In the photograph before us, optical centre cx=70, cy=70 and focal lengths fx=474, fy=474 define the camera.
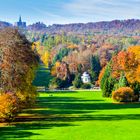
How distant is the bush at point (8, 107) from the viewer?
175 feet

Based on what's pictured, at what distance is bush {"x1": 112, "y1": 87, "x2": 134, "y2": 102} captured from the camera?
90500mm

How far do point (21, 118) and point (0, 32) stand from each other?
41.5 ft

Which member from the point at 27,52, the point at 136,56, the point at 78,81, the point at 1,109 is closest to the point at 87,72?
the point at 78,81

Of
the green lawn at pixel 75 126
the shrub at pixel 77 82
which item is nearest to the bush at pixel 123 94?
the green lawn at pixel 75 126

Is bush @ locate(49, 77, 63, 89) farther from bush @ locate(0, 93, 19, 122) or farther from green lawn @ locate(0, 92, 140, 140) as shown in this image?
bush @ locate(0, 93, 19, 122)

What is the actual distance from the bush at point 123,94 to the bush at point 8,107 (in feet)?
125

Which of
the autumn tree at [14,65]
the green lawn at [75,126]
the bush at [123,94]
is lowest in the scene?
the green lawn at [75,126]

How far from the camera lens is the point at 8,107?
175 ft

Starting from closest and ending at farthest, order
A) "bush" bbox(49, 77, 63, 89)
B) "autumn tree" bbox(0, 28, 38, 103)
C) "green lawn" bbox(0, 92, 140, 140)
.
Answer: "green lawn" bbox(0, 92, 140, 140)
"autumn tree" bbox(0, 28, 38, 103)
"bush" bbox(49, 77, 63, 89)

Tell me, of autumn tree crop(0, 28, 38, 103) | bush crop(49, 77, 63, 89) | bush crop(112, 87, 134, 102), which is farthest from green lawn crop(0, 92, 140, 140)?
bush crop(49, 77, 63, 89)

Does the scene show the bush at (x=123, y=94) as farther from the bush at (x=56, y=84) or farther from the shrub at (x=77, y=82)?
the bush at (x=56, y=84)

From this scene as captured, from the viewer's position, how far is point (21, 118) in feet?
194

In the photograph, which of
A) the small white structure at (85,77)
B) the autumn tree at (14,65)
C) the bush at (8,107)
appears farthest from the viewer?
the small white structure at (85,77)

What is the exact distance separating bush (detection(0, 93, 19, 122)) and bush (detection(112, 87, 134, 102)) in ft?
125
